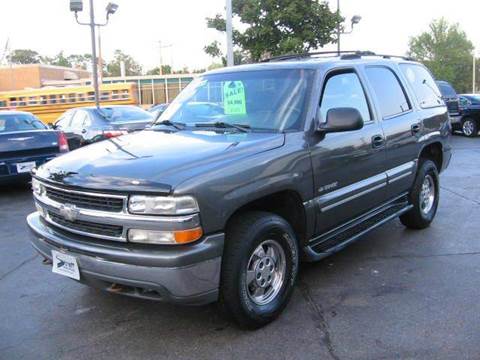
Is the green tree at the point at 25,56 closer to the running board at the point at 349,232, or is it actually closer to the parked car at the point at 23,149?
the parked car at the point at 23,149

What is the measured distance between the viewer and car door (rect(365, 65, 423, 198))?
4.98 m

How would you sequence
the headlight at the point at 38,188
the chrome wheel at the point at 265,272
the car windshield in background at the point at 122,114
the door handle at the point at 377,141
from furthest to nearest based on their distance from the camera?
the car windshield in background at the point at 122,114 < the door handle at the point at 377,141 < the headlight at the point at 38,188 < the chrome wheel at the point at 265,272

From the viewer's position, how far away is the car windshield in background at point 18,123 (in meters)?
9.12

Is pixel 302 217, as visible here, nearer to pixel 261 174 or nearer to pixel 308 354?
pixel 261 174

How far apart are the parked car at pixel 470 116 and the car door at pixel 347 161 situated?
13.5 meters

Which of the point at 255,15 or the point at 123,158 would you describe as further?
the point at 255,15

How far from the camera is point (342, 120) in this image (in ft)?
12.9

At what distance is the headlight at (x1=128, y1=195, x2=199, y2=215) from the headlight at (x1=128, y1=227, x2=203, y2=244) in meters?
0.11

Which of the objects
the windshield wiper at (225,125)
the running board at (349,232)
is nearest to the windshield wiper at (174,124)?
the windshield wiper at (225,125)

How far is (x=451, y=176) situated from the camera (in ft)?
31.1

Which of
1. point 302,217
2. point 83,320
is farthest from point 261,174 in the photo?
point 83,320

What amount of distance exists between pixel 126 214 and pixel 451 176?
775 cm

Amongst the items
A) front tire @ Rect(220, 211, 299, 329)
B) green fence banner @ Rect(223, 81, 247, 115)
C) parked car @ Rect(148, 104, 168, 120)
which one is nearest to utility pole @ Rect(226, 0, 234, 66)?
parked car @ Rect(148, 104, 168, 120)

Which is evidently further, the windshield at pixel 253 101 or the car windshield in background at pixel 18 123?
the car windshield in background at pixel 18 123
